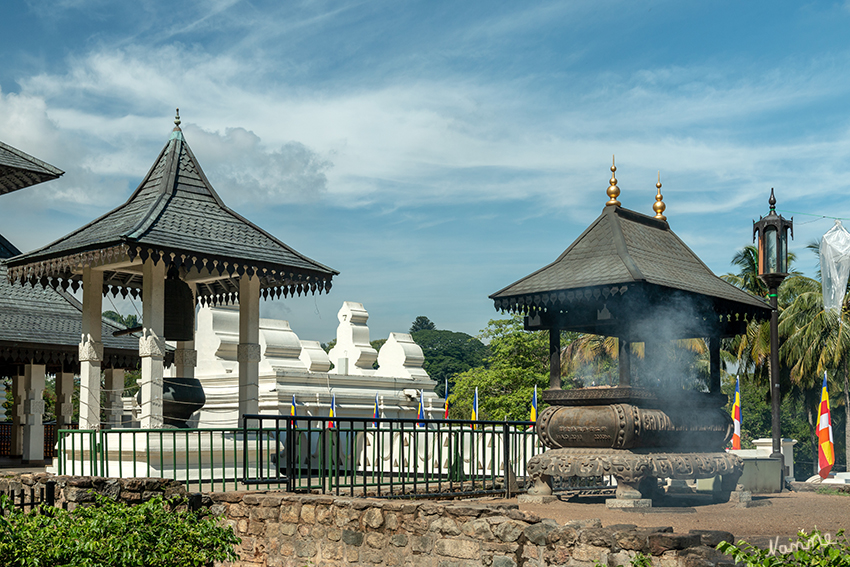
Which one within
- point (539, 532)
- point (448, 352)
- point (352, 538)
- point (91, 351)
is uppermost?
point (91, 351)

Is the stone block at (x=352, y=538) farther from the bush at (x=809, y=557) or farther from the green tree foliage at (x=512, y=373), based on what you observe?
the green tree foliage at (x=512, y=373)

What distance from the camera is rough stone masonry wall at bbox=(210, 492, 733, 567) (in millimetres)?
6590

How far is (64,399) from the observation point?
20219 mm

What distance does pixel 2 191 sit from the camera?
1967cm

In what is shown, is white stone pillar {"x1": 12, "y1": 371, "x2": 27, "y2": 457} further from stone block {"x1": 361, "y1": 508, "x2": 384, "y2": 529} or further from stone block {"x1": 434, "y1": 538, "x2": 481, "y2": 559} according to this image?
stone block {"x1": 434, "y1": 538, "x2": 481, "y2": 559}

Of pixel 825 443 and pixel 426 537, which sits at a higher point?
pixel 426 537

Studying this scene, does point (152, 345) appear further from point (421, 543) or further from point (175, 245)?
point (421, 543)

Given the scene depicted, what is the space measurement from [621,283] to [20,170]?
1423 cm

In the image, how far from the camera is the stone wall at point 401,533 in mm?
6637

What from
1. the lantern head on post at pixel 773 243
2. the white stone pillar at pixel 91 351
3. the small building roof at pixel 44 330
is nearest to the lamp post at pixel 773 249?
the lantern head on post at pixel 773 243

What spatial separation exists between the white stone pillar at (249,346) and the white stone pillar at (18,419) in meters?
8.44

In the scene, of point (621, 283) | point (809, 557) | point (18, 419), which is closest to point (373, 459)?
point (621, 283)

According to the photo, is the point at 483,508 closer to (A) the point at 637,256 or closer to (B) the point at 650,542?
(B) the point at 650,542

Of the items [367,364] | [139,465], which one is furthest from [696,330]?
[367,364]
